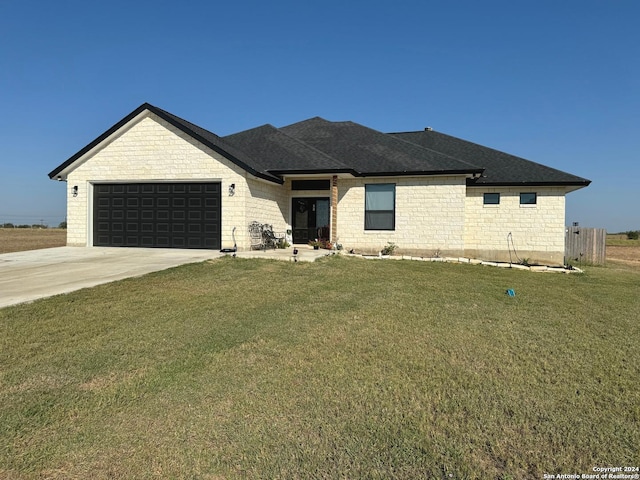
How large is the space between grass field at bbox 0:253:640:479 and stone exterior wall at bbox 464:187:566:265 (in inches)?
413

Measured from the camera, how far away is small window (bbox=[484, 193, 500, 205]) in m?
17.6

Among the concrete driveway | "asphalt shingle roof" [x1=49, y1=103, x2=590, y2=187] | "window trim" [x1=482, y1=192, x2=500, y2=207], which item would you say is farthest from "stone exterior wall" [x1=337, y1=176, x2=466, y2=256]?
the concrete driveway

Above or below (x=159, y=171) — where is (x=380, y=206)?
below

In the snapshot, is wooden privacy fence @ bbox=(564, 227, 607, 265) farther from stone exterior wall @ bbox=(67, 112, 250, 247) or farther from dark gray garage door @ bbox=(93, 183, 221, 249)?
dark gray garage door @ bbox=(93, 183, 221, 249)

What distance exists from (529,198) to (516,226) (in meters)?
1.31

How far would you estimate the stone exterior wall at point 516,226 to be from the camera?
674 inches

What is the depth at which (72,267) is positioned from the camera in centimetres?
1087

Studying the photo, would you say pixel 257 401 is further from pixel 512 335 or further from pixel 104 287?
pixel 104 287

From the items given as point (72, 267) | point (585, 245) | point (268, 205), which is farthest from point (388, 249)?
point (72, 267)

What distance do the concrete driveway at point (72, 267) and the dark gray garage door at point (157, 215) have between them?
68 centimetres

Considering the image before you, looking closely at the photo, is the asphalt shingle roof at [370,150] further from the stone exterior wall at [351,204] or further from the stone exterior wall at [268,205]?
the stone exterior wall at [268,205]

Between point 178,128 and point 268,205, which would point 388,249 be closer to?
point 268,205

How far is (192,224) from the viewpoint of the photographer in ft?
50.8

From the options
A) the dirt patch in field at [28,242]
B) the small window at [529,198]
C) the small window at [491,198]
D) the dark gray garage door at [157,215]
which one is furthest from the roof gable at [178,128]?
the small window at [529,198]
